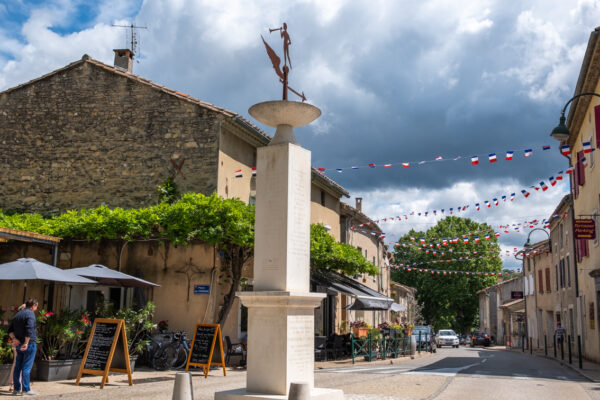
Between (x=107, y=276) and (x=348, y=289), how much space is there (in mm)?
8430

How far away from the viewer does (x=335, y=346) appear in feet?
58.9

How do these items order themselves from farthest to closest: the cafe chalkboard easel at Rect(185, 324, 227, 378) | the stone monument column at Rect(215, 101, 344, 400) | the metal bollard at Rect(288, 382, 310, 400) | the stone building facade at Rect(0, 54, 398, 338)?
the stone building facade at Rect(0, 54, 398, 338)
the cafe chalkboard easel at Rect(185, 324, 227, 378)
the stone monument column at Rect(215, 101, 344, 400)
the metal bollard at Rect(288, 382, 310, 400)

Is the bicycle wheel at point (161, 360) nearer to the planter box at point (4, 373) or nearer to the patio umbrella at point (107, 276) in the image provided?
the patio umbrella at point (107, 276)

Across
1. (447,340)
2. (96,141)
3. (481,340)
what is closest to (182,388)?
(96,141)

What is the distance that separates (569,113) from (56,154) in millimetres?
16998

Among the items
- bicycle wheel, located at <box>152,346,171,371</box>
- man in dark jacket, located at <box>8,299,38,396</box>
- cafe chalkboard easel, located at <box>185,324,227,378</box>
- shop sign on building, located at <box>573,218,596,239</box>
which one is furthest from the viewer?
shop sign on building, located at <box>573,218,596,239</box>

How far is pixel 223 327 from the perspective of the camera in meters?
15.2

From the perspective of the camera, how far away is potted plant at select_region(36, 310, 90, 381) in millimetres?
10625

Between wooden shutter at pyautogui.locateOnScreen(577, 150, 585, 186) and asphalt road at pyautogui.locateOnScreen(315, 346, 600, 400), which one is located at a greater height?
wooden shutter at pyautogui.locateOnScreen(577, 150, 585, 186)

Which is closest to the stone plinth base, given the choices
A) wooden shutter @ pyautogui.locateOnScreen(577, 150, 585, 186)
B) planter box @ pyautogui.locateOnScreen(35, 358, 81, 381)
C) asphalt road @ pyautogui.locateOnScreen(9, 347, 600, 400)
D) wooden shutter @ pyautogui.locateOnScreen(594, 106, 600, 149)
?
asphalt road @ pyautogui.locateOnScreen(9, 347, 600, 400)

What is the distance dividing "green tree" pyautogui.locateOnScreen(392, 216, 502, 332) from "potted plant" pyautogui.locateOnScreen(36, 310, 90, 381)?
3986 centimetres

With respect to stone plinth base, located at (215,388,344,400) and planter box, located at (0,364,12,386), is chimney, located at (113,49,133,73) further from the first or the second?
stone plinth base, located at (215,388,344,400)

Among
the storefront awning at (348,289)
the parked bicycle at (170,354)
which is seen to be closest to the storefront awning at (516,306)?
the storefront awning at (348,289)

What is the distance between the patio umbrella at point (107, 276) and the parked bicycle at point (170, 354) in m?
1.48
